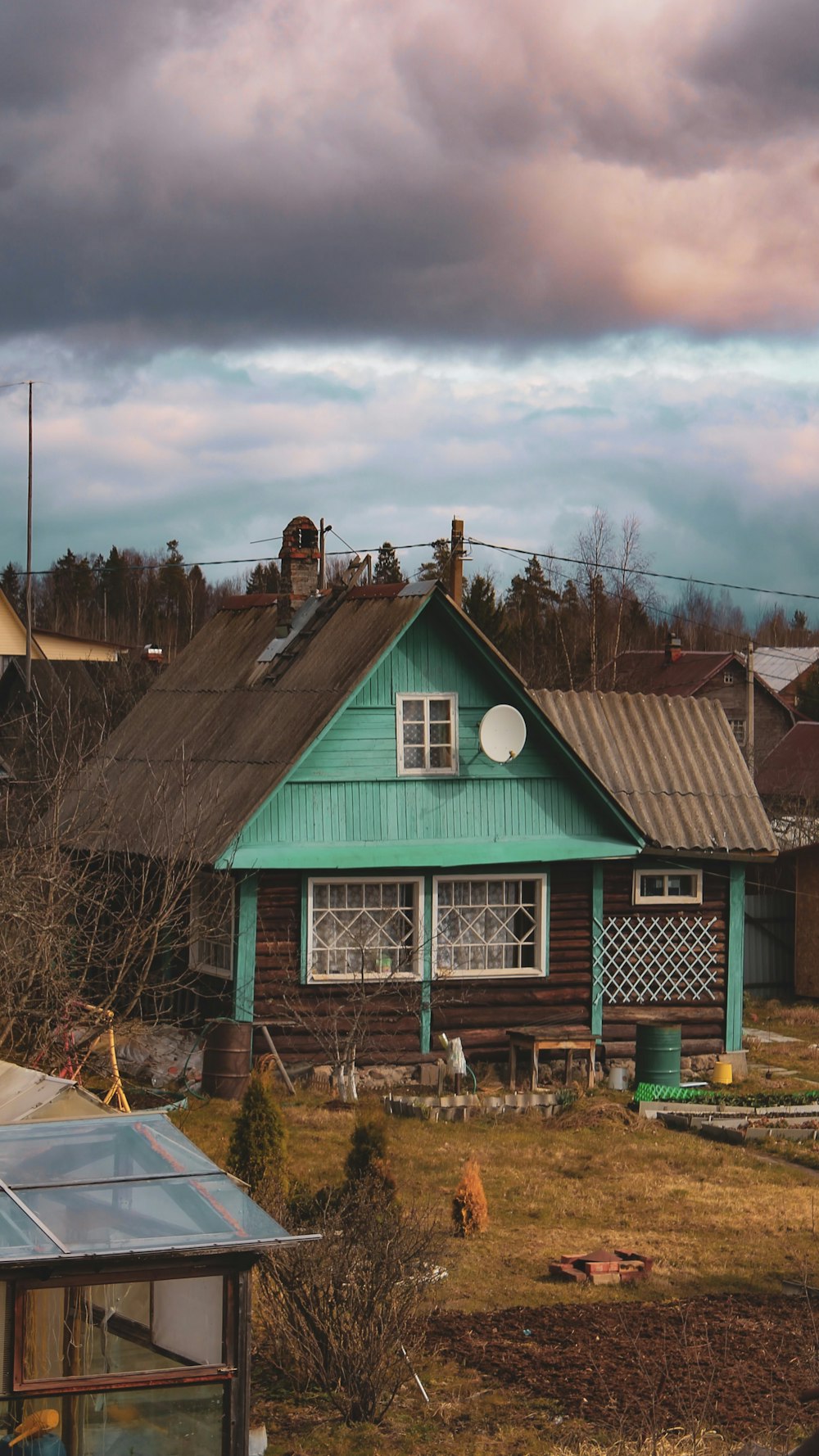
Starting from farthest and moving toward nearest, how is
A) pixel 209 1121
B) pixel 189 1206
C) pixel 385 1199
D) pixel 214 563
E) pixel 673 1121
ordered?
pixel 214 563 → pixel 673 1121 → pixel 209 1121 → pixel 385 1199 → pixel 189 1206

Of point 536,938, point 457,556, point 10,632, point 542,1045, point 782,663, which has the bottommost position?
point 542,1045

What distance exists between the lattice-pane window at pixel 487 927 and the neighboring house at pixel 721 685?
3247cm

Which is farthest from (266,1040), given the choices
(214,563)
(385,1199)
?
(214,563)

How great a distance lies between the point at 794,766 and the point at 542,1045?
3348 cm

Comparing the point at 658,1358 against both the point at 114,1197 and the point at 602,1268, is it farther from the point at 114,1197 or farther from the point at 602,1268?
the point at 114,1197

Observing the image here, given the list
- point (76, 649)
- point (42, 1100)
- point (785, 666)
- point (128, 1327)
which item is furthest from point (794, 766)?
point (128, 1327)

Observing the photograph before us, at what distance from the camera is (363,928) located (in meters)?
19.0

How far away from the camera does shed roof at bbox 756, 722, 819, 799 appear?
47969 millimetres

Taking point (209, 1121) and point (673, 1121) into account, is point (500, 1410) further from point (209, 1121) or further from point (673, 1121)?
point (673, 1121)

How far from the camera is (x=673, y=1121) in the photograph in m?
17.3

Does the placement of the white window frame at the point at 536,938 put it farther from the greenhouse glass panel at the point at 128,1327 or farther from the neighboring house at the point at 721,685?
the neighboring house at the point at 721,685

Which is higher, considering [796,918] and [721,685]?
[721,685]

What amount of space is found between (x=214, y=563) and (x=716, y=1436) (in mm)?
35314

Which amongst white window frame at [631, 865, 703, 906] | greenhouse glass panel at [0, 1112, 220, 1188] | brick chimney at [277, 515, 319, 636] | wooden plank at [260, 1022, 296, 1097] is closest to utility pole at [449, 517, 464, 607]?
brick chimney at [277, 515, 319, 636]
